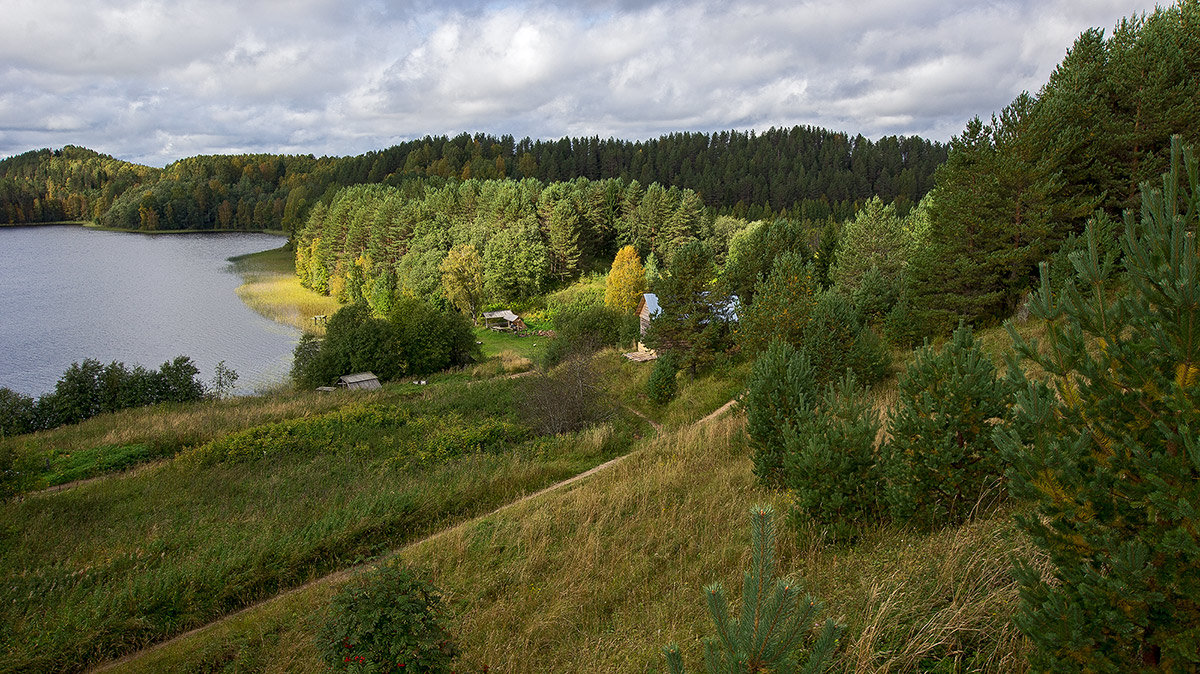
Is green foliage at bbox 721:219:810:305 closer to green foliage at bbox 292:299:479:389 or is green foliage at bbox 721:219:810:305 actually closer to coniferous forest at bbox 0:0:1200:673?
coniferous forest at bbox 0:0:1200:673

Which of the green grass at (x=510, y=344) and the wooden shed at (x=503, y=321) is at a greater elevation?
the wooden shed at (x=503, y=321)

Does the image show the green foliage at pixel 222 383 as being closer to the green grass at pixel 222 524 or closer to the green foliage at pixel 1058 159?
the green grass at pixel 222 524

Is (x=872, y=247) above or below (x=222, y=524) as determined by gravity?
above

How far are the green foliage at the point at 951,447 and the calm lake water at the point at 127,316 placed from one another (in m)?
35.7

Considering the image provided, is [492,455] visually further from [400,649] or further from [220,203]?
[220,203]

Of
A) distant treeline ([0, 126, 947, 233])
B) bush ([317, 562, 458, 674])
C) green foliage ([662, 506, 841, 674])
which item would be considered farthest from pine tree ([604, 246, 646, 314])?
distant treeline ([0, 126, 947, 233])

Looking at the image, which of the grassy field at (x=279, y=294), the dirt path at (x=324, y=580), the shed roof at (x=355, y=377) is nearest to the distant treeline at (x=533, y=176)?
the grassy field at (x=279, y=294)

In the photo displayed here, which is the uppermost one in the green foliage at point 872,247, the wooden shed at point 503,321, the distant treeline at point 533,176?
the distant treeline at point 533,176

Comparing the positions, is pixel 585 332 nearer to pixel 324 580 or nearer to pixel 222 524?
pixel 222 524

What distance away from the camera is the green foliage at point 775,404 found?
31.3 ft

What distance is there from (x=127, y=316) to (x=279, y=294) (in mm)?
15017

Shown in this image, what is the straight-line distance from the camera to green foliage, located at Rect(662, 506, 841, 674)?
204 cm

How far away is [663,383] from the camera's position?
24.1 m

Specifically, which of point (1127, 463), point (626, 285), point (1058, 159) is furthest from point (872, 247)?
point (1127, 463)
